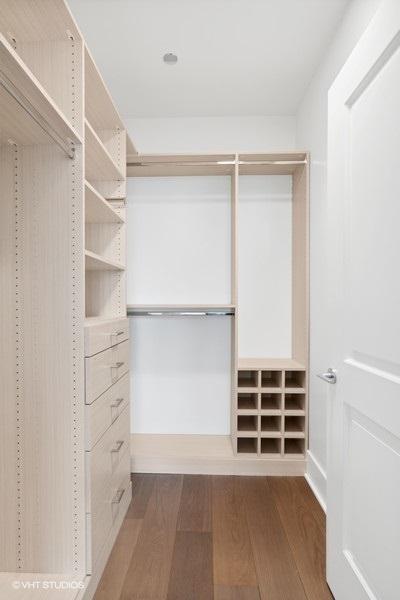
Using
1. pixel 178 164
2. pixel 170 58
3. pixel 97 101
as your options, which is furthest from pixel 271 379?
pixel 170 58

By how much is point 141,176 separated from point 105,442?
1937mm

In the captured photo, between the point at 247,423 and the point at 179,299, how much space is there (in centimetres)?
104

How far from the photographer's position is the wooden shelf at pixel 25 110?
0.88 m

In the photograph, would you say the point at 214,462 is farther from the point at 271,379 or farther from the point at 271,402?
the point at 271,379

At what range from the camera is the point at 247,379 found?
265cm

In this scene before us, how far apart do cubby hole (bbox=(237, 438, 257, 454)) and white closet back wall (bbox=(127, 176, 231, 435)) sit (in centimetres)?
23

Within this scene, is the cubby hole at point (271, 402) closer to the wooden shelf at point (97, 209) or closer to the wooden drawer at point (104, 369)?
the wooden drawer at point (104, 369)

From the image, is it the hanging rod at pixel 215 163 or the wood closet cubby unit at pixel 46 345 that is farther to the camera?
the hanging rod at pixel 215 163

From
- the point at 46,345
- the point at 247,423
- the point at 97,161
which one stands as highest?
the point at 97,161

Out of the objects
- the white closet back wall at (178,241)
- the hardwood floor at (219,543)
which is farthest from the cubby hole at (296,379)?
the white closet back wall at (178,241)

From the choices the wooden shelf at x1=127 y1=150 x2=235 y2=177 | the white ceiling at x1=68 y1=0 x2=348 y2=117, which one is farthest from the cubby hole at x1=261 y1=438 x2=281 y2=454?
the white ceiling at x1=68 y1=0 x2=348 y2=117

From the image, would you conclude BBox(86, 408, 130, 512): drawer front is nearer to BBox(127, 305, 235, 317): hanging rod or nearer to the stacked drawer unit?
the stacked drawer unit

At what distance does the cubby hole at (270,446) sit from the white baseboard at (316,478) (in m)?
0.21

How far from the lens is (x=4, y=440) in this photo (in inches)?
53.0
